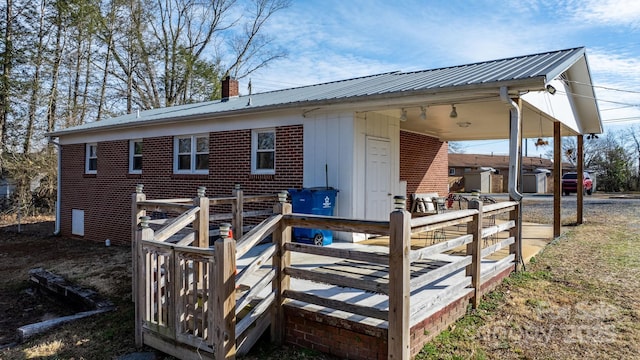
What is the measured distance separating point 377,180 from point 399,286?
16.4ft

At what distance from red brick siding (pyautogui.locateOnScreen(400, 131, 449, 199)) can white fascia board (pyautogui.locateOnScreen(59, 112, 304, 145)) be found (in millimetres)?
3961

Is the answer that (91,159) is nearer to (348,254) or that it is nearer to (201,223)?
(201,223)

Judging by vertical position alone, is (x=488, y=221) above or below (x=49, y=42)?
below

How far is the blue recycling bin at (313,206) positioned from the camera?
710 cm

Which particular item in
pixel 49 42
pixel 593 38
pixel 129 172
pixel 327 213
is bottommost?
pixel 327 213

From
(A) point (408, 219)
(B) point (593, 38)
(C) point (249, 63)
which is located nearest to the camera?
(A) point (408, 219)

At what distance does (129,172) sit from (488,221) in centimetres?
1008

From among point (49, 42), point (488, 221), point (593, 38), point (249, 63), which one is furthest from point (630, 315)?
point (249, 63)

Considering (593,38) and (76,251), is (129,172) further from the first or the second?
(593,38)

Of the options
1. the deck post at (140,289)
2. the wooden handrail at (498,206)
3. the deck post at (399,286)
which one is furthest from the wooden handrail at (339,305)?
the wooden handrail at (498,206)

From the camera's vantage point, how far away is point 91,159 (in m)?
13.6

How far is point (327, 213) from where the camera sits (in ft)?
24.0

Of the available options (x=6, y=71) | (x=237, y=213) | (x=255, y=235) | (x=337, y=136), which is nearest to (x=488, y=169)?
(x=337, y=136)

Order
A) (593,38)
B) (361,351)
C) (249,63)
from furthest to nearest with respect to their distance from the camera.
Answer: (249,63)
(593,38)
(361,351)
